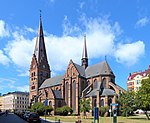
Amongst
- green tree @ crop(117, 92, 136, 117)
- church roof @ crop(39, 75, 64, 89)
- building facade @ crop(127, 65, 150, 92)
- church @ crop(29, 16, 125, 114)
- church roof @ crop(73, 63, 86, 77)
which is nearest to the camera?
A: green tree @ crop(117, 92, 136, 117)

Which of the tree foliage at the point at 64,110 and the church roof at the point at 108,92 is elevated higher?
the church roof at the point at 108,92

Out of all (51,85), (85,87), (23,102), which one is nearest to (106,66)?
(85,87)

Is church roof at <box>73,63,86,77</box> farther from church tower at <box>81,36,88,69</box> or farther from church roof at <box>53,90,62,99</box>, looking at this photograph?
church roof at <box>53,90,62,99</box>

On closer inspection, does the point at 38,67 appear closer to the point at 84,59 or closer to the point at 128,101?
the point at 84,59

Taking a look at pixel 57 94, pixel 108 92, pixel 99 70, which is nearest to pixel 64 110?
pixel 57 94

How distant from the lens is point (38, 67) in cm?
10356

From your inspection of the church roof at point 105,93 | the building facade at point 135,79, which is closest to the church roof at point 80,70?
the church roof at point 105,93

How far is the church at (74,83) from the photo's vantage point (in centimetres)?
7675

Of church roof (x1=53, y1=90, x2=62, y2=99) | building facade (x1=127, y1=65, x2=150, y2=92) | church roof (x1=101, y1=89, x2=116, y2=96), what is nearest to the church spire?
church roof (x1=53, y1=90, x2=62, y2=99)

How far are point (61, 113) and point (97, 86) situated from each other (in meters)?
14.5

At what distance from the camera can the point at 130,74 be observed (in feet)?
373

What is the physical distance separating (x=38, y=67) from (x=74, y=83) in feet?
73.5

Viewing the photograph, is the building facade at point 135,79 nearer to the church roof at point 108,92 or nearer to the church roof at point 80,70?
the church roof at point 80,70

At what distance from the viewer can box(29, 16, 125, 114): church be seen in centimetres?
7675
